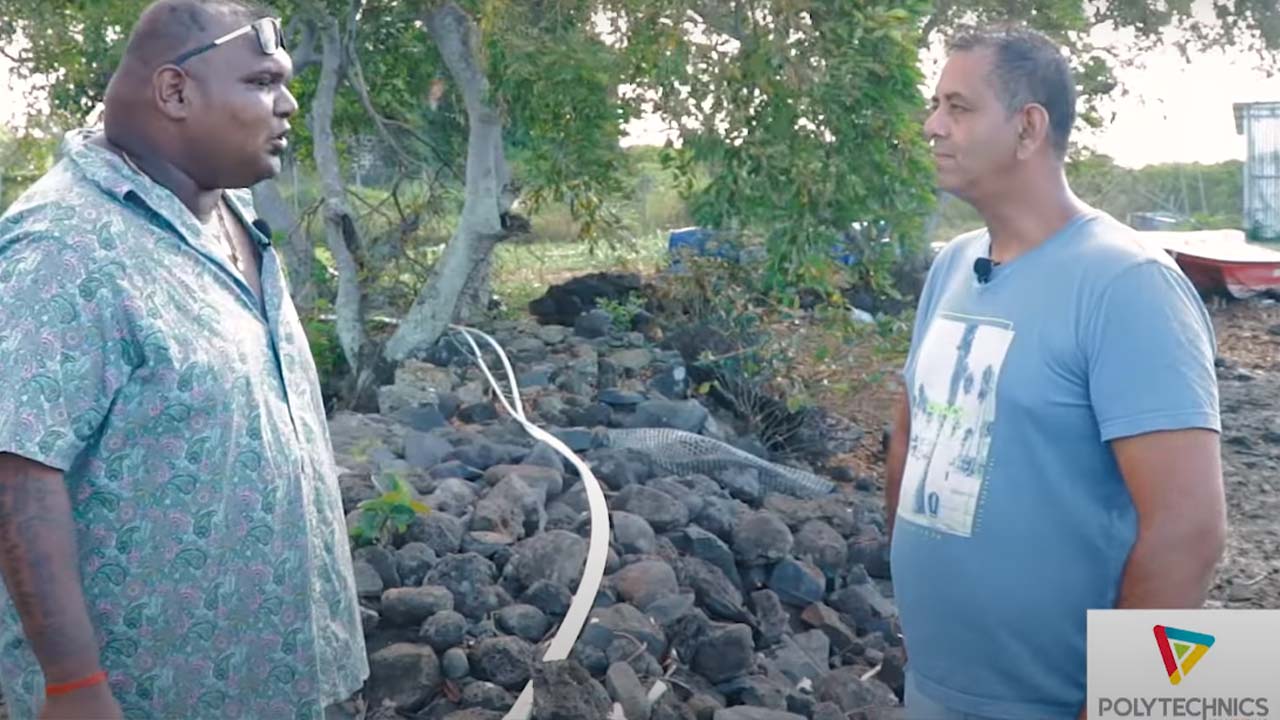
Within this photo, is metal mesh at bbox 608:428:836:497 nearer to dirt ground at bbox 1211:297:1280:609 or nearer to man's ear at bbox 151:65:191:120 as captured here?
dirt ground at bbox 1211:297:1280:609

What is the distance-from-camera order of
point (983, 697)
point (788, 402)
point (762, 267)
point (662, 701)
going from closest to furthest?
point (983, 697) → point (662, 701) → point (788, 402) → point (762, 267)

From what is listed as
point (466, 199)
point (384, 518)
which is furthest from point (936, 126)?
point (466, 199)

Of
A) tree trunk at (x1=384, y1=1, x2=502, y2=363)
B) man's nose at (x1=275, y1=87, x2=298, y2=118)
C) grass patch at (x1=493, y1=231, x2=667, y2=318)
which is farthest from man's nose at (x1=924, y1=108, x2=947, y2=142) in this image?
grass patch at (x1=493, y1=231, x2=667, y2=318)

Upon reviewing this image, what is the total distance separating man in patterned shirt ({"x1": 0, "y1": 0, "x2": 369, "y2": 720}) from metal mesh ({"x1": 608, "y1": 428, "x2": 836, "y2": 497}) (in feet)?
14.4

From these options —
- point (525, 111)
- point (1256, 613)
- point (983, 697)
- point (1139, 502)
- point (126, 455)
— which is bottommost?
point (983, 697)

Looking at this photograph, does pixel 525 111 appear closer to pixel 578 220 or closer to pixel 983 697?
pixel 578 220

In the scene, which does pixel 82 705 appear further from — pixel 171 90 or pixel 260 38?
pixel 260 38

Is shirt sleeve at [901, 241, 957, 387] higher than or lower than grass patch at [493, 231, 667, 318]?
higher

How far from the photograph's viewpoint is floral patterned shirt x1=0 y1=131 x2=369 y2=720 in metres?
2.35

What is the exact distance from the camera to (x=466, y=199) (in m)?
9.12

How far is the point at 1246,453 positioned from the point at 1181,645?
778cm

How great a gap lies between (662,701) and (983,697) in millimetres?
1734

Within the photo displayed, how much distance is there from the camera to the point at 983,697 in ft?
8.77

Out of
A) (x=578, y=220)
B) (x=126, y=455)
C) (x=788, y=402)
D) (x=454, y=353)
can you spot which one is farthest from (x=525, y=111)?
(x=126, y=455)
